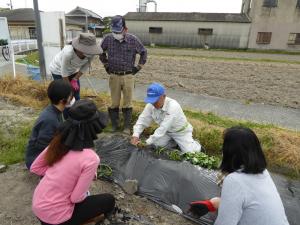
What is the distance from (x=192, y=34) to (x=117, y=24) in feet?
74.5

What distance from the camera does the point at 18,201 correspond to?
276 centimetres

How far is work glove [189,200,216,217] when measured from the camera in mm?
2406

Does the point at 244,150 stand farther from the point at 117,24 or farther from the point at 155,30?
the point at 155,30

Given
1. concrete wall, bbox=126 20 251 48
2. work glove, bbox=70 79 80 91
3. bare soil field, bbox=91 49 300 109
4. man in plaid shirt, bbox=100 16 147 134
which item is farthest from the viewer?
concrete wall, bbox=126 20 251 48

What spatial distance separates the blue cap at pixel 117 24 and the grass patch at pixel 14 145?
2.03m

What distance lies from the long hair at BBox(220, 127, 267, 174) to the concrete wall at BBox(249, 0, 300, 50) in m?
24.5

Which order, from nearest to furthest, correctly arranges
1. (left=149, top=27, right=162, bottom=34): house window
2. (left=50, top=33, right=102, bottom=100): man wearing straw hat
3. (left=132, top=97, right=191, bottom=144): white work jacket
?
(left=132, top=97, right=191, bottom=144): white work jacket
(left=50, top=33, right=102, bottom=100): man wearing straw hat
(left=149, top=27, right=162, bottom=34): house window

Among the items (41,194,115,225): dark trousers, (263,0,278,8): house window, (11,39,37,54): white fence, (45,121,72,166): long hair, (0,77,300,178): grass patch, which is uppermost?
(263,0,278,8): house window

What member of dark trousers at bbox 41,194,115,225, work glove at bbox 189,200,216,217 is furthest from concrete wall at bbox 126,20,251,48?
dark trousers at bbox 41,194,115,225

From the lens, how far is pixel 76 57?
4.04m

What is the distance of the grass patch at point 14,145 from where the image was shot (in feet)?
11.6

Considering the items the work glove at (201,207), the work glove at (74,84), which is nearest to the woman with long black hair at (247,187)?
the work glove at (201,207)

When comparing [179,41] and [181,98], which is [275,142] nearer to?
[181,98]

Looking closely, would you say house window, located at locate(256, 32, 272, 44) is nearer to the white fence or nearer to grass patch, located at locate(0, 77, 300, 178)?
the white fence
